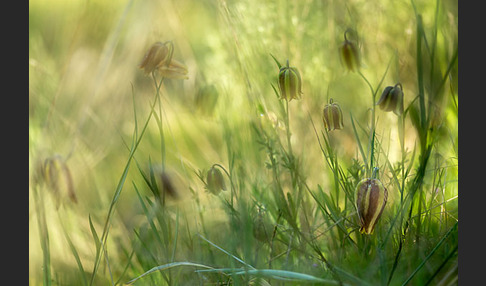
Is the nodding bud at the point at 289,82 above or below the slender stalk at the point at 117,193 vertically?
above

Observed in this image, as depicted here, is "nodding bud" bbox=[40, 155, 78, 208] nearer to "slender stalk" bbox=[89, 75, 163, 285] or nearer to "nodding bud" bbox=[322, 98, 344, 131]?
"slender stalk" bbox=[89, 75, 163, 285]

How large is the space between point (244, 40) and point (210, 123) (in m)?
0.18

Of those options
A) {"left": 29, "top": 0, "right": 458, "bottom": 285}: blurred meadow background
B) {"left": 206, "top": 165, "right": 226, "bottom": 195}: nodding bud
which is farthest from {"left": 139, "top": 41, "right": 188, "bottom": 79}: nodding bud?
{"left": 206, "top": 165, "right": 226, "bottom": 195}: nodding bud

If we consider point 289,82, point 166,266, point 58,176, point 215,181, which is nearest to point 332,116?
point 289,82

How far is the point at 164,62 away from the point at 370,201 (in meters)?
0.49

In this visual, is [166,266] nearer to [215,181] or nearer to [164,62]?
[215,181]

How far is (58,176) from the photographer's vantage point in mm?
1437

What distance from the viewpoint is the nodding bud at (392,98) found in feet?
4.26

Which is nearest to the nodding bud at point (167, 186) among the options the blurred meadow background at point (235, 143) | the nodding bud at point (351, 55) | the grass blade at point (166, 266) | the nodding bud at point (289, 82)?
the blurred meadow background at point (235, 143)

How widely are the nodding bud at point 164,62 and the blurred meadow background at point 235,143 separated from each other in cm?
1

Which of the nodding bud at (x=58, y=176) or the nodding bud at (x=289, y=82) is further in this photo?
the nodding bud at (x=58, y=176)

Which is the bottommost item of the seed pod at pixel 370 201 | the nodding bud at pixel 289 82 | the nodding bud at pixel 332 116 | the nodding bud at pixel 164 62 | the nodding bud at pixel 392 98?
the seed pod at pixel 370 201

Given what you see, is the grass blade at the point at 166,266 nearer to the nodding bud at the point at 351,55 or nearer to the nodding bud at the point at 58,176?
the nodding bud at the point at 58,176

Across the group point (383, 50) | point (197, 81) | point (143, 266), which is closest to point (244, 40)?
point (197, 81)
